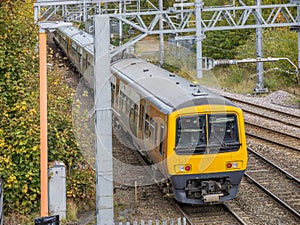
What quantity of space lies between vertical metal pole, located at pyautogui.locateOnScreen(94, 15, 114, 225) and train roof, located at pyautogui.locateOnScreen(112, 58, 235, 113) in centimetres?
210

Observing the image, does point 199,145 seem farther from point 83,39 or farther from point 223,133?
point 83,39

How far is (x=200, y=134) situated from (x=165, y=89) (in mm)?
1888

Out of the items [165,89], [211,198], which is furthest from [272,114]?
[211,198]

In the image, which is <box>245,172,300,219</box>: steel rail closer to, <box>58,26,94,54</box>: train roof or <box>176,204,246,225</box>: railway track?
<box>176,204,246,225</box>: railway track

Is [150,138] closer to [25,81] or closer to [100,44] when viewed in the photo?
[25,81]

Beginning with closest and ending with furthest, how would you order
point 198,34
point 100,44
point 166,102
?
point 100,44 < point 198,34 < point 166,102

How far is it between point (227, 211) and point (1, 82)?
16.3ft

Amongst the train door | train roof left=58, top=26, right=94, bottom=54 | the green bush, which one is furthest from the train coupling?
train roof left=58, top=26, right=94, bottom=54

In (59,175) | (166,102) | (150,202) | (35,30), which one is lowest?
(150,202)

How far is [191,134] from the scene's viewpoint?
35.2ft

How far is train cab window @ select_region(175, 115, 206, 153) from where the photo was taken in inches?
420

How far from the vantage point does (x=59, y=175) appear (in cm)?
1059

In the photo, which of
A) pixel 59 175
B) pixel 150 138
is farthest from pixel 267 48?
pixel 59 175

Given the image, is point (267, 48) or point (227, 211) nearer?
point (227, 211)
